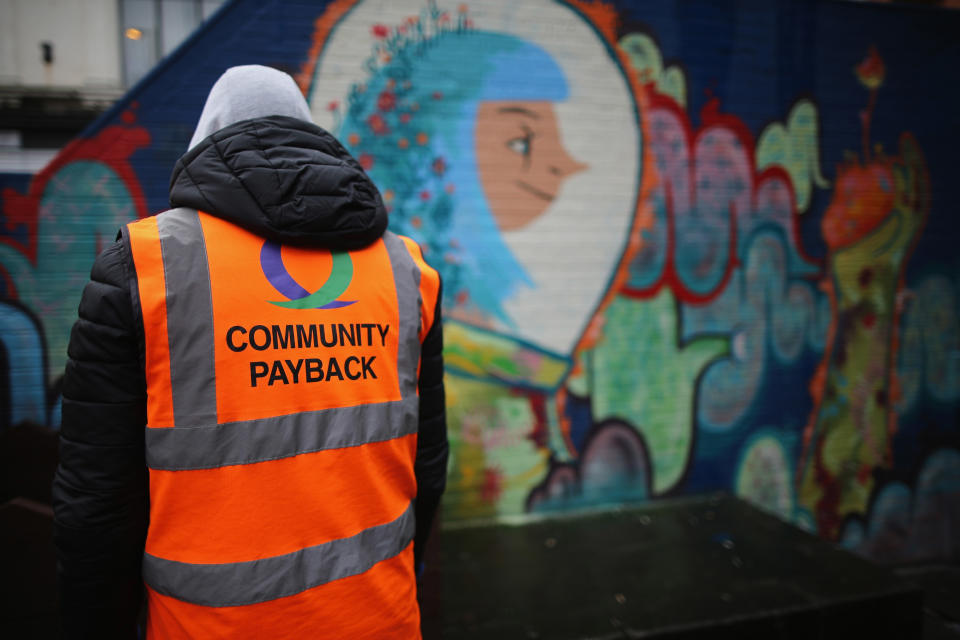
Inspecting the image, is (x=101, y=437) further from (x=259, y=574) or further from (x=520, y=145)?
(x=520, y=145)

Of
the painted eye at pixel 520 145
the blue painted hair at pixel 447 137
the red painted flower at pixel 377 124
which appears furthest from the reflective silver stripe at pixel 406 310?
the painted eye at pixel 520 145

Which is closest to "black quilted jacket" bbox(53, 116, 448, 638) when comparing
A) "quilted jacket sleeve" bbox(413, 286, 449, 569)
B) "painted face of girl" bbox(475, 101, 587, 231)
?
"quilted jacket sleeve" bbox(413, 286, 449, 569)

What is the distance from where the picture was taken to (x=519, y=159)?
3.49 metres

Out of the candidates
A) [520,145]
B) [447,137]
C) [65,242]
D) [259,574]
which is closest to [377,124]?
[447,137]

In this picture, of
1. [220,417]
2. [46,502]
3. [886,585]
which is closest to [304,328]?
Answer: [220,417]

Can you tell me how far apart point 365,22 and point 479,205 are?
1.17m

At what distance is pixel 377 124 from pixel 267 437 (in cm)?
243

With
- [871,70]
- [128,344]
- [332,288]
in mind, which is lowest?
[128,344]

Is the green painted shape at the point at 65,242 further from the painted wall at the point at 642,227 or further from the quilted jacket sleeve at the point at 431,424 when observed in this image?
the quilted jacket sleeve at the point at 431,424

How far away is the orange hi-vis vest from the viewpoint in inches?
47.4

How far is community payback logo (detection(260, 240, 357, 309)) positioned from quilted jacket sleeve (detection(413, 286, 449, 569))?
0.34 meters

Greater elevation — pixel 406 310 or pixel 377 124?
pixel 377 124

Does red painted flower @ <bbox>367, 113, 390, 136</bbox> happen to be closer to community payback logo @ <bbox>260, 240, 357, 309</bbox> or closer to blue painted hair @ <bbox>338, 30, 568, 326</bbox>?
blue painted hair @ <bbox>338, 30, 568, 326</bbox>

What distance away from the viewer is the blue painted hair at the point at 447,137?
3277 mm
